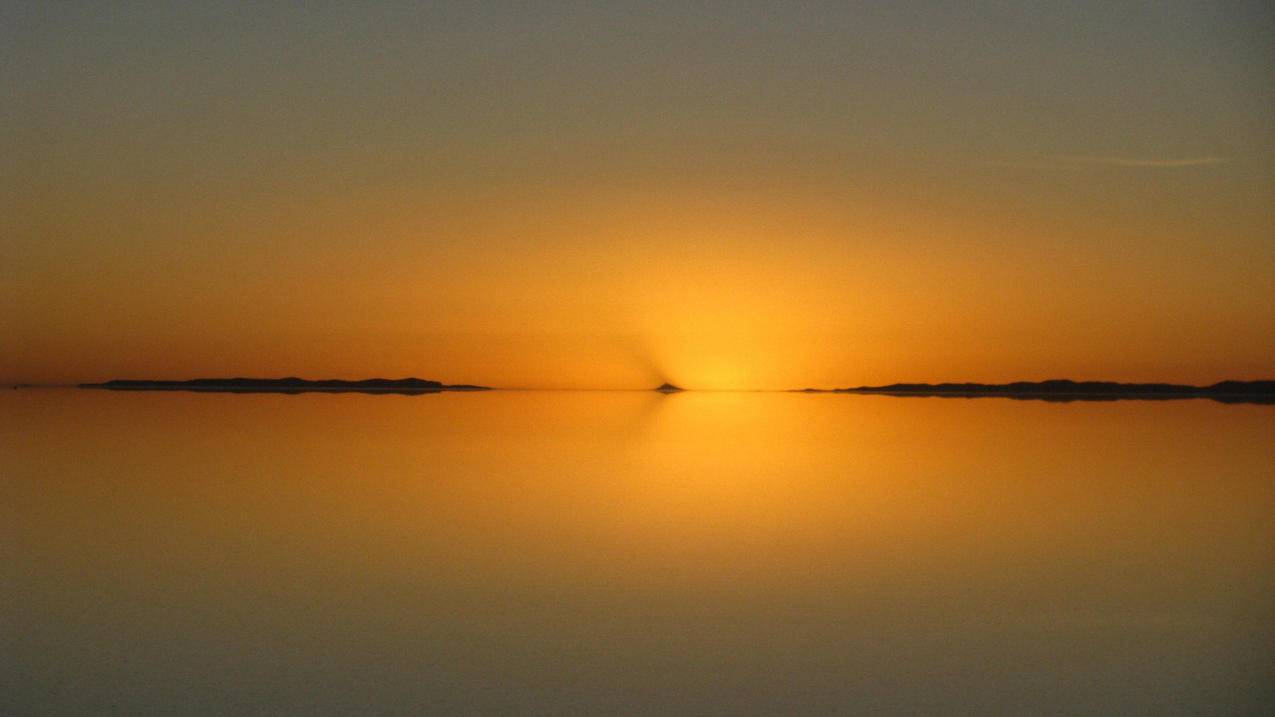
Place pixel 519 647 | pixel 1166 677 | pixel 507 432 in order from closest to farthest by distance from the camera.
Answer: pixel 1166 677, pixel 519 647, pixel 507 432

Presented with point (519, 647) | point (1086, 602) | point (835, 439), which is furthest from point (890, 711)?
point (835, 439)

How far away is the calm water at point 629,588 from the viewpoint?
5355 mm

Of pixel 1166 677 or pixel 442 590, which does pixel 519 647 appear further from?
pixel 1166 677

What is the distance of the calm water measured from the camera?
17.6ft

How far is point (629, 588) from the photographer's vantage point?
24.6ft

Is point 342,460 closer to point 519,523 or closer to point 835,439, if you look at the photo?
point 519,523

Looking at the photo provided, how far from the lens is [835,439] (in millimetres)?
22156

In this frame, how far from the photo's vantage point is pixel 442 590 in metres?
7.34

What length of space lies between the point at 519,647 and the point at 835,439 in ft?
54.8

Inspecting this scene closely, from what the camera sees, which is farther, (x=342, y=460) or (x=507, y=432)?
(x=507, y=432)

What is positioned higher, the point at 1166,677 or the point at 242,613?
the point at 1166,677

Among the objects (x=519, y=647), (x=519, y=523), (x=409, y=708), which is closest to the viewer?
(x=409, y=708)

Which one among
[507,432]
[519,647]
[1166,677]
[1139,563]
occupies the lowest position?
[519,647]

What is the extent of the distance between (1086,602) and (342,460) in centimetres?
1117
